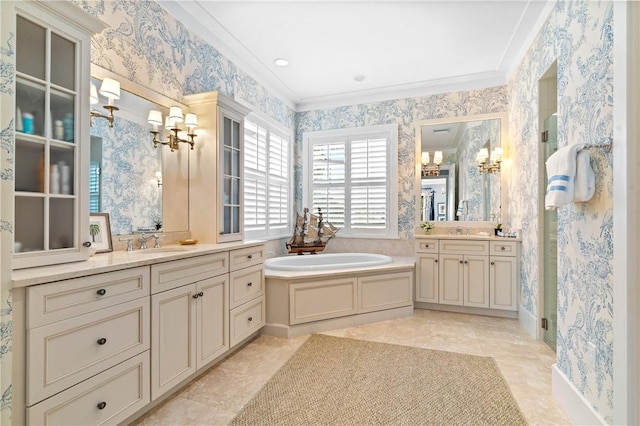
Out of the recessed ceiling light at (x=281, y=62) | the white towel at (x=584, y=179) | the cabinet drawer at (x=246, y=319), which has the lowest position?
the cabinet drawer at (x=246, y=319)

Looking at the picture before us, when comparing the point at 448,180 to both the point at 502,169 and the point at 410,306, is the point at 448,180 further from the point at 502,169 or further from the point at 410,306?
the point at 410,306

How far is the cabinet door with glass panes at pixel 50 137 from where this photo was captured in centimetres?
140

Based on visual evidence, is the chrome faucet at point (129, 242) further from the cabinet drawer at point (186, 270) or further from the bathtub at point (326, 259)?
the bathtub at point (326, 259)

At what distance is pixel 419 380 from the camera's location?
Result: 2133 mm

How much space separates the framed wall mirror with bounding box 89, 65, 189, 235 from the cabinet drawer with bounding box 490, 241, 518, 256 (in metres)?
3.14

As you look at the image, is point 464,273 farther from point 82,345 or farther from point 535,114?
point 82,345

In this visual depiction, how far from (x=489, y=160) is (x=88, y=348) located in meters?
4.19

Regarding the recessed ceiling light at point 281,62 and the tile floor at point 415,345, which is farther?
the recessed ceiling light at point 281,62

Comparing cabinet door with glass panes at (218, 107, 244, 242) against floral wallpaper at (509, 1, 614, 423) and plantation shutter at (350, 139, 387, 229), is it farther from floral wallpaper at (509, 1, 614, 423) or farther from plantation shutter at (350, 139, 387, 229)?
floral wallpaper at (509, 1, 614, 423)

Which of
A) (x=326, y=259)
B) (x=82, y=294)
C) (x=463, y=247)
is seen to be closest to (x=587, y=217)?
(x=463, y=247)

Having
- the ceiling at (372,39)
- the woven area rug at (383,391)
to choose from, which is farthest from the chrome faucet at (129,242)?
the ceiling at (372,39)

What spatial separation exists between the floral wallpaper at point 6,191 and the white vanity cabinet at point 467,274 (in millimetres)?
3456

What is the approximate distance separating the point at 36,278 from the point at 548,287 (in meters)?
3.46

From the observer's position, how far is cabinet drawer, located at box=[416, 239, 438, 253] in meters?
3.67
